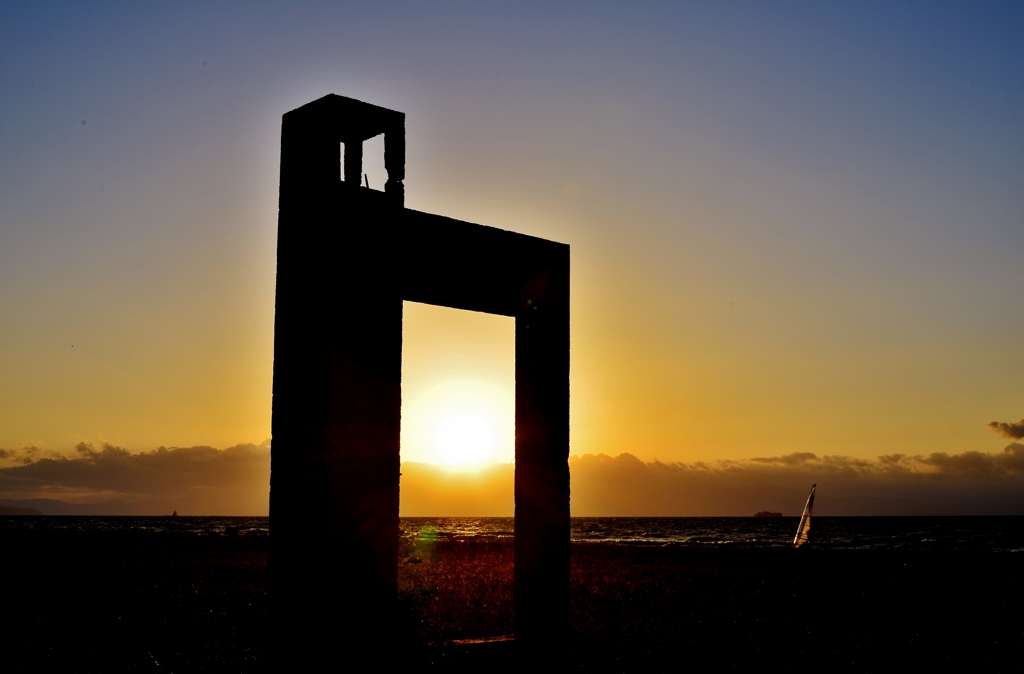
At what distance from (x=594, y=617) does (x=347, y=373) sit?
10111mm

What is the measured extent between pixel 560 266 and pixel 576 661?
5976mm

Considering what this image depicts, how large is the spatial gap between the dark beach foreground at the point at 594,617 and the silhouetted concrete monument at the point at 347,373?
0.67 m

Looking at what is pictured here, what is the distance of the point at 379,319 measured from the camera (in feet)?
24.1

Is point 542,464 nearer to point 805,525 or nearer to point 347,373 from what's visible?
point 347,373

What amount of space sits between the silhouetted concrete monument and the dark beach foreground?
672 millimetres

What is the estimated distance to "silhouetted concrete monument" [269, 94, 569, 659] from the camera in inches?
267

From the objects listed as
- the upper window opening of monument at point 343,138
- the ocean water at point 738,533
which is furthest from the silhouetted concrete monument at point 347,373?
the ocean water at point 738,533

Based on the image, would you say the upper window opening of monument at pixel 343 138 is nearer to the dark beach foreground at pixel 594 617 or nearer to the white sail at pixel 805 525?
the dark beach foreground at pixel 594 617

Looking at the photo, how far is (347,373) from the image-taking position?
23.1ft

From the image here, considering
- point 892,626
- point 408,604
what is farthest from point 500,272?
point 892,626

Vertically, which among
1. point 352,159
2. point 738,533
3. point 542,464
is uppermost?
point 352,159

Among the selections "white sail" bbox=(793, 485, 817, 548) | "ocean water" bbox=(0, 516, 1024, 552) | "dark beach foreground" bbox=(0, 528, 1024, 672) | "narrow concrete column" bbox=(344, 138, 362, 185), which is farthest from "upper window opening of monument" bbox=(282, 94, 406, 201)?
"white sail" bbox=(793, 485, 817, 548)

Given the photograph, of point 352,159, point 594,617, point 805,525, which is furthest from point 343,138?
point 805,525

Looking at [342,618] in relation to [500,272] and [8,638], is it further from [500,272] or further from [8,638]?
[8,638]
